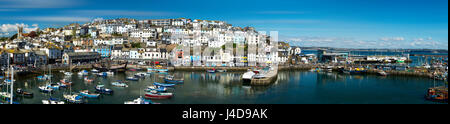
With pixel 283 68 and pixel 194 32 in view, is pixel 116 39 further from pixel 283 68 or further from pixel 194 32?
pixel 283 68

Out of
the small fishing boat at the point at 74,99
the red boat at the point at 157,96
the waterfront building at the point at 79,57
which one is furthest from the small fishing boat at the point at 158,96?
the waterfront building at the point at 79,57

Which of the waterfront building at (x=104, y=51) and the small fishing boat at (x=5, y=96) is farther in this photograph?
the waterfront building at (x=104, y=51)

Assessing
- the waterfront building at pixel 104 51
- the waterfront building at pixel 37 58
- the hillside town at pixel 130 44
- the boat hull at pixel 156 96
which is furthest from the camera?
the waterfront building at pixel 104 51

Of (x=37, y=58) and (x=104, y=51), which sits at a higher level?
(x=104, y=51)

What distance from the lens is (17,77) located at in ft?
41.0

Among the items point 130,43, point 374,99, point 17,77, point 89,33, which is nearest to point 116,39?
point 130,43

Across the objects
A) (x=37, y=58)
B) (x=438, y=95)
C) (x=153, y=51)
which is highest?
(x=153, y=51)

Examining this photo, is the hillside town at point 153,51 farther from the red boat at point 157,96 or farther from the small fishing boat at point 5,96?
the red boat at point 157,96

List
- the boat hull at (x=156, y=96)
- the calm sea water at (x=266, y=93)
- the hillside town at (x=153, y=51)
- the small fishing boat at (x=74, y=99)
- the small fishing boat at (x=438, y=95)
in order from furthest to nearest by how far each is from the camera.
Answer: the hillside town at (x=153, y=51), the small fishing boat at (x=438, y=95), the boat hull at (x=156, y=96), the calm sea water at (x=266, y=93), the small fishing boat at (x=74, y=99)

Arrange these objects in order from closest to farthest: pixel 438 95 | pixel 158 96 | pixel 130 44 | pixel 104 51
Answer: pixel 158 96 → pixel 438 95 → pixel 104 51 → pixel 130 44

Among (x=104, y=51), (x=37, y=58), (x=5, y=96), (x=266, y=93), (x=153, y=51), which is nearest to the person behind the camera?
(x=5, y=96)

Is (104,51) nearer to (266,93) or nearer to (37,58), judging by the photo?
(37,58)

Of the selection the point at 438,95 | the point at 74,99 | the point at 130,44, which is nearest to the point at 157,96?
the point at 74,99

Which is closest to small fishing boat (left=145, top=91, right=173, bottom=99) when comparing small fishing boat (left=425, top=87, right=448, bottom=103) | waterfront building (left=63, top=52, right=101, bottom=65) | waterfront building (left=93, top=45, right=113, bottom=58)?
small fishing boat (left=425, top=87, right=448, bottom=103)
